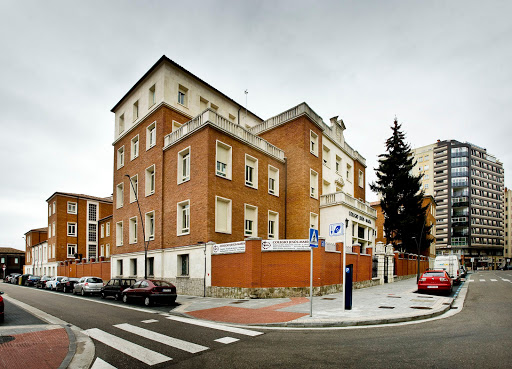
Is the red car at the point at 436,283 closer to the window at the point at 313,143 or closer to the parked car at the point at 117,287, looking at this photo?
the window at the point at 313,143

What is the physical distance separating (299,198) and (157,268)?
12.0 m

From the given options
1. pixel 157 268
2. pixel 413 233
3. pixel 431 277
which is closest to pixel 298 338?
pixel 431 277

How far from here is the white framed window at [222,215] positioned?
69.8 feet

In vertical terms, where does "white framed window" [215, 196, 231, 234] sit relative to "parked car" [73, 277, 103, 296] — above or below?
above

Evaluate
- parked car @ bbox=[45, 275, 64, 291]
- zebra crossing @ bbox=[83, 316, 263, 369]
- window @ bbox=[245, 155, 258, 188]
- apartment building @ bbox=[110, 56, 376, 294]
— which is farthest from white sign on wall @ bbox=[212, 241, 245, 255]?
parked car @ bbox=[45, 275, 64, 291]

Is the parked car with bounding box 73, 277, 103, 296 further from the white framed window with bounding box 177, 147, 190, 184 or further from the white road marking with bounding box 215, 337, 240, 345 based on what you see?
the white road marking with bounding box 215, 337, 240, 345

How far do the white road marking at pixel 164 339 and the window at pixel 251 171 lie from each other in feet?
49.1

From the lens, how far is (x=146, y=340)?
8.32 metres

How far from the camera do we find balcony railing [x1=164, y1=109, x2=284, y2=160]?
2148 centimetres


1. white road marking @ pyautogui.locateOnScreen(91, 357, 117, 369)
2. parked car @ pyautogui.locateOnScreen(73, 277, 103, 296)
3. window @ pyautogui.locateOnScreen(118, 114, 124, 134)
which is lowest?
parked car @ pyautogui.locateOnScreen(73, 277, 103, 296)

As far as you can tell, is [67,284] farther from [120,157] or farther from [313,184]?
[313,184]

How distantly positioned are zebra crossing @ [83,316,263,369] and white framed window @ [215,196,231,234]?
33.7 feet

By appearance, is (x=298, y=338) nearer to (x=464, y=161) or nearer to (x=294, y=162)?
(x=294, y=162)

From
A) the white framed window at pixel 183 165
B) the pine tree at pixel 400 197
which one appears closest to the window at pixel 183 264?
the white framed window at pixel 183 165
